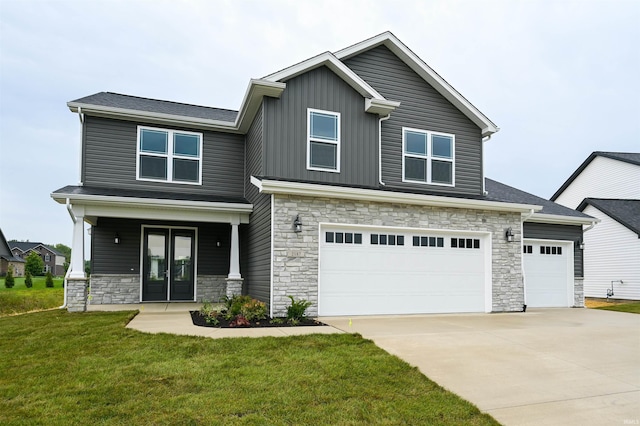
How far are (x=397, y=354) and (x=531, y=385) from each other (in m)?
1.84

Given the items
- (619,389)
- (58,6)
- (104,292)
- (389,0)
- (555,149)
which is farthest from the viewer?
(555,149)

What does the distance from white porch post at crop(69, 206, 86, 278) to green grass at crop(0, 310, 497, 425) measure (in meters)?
3.55

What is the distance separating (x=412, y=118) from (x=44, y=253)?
75218 mm

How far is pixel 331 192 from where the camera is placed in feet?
34.9

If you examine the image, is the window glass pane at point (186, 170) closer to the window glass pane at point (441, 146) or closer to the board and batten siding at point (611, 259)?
the window glass pane at point (441, 146)

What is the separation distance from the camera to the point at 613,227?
20.5 metres

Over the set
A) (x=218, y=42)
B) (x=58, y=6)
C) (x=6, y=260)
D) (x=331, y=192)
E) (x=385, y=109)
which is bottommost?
(x=6, y=260)

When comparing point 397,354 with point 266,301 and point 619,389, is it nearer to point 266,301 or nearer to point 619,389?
point 619,389

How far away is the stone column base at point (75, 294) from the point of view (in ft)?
36.6

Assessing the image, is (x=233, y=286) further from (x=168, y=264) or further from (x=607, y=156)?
(x=607, y=156)

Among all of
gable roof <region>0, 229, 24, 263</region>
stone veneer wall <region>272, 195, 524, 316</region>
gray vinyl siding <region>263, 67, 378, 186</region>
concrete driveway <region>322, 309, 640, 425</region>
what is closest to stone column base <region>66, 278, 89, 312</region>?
stone veneer wall <region>272, 195, 524, 316</region>

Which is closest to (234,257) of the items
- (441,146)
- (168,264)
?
(168,264)

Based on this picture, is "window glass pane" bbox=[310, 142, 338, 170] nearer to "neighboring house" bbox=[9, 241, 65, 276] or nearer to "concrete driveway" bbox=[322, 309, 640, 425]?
"concrete driveway" bbox=[322, 309, 640, 425]

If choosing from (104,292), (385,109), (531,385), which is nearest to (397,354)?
(531,385)
